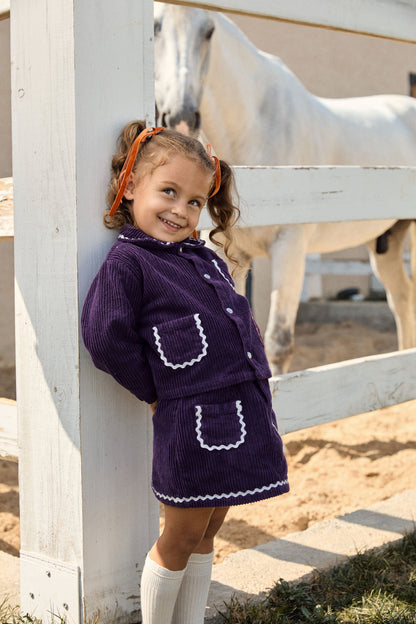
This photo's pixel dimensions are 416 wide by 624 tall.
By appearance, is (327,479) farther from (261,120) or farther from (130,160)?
(130,160)

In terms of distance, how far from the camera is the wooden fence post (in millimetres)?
1641

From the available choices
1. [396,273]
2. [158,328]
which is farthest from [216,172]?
[396,273]

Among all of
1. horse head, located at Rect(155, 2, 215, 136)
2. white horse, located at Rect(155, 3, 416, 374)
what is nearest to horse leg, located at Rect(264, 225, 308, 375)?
white horse, located at Rect(155, 3, 416, 374)

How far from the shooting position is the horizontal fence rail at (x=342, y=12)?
2.03 metres

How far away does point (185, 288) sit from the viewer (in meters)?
1.62

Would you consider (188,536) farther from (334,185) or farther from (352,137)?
(352,137)

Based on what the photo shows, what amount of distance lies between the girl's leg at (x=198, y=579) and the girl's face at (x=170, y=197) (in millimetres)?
638

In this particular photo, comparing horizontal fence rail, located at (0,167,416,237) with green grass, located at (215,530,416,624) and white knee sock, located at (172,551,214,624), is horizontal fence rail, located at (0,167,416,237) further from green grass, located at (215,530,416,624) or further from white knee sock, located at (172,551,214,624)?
green grass, located at (215,530,416,624)

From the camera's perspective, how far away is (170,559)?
160 cm

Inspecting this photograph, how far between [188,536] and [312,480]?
1.85 metres

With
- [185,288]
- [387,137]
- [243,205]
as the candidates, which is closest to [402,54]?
[387,137]

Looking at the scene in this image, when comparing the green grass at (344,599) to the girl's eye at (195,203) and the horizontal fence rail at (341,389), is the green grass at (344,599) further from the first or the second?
the girl's eye at (195,203)

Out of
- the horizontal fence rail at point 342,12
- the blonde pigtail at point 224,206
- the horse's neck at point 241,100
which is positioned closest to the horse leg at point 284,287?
the horse's neck at point 241,100

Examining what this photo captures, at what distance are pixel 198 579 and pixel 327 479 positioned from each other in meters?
1.77
